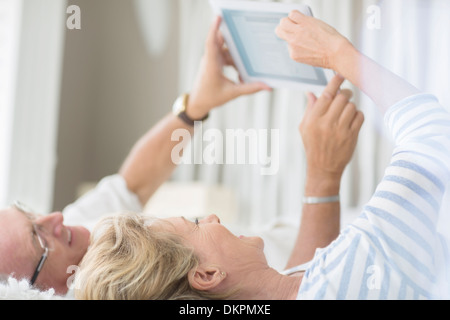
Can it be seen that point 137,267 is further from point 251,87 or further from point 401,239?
point 251,87

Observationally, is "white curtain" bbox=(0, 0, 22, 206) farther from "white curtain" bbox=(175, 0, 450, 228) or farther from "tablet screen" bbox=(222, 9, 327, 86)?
"tablet screen" bbox=(222, 9, 327, 86)

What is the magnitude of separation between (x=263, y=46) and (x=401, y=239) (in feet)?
1.96

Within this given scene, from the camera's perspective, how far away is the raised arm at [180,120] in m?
1.30

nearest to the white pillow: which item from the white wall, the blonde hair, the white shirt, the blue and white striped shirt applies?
the blonde hair

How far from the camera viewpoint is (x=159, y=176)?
157 cm

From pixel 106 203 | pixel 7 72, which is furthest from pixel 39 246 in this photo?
pixel 7 72

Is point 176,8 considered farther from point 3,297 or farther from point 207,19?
point 3,297

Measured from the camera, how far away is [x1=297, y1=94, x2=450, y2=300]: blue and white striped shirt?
2.09ft

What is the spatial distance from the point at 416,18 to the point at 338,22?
21 cm

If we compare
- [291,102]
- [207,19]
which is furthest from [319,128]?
[207,19]

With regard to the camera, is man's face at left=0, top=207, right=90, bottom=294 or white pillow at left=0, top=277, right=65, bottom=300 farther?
man's face at left=0, top=207, right=90, bottom=294

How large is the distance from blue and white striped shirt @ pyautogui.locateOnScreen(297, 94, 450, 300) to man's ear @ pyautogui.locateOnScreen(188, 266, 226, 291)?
13cm

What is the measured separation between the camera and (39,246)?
3.33ft

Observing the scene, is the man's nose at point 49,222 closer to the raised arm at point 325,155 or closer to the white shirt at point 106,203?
the white shirt at point 106,203
